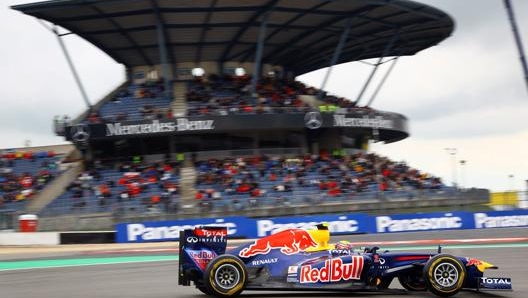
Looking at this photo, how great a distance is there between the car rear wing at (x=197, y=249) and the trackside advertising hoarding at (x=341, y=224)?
51.8 ft

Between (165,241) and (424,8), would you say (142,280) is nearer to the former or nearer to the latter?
(165,241)

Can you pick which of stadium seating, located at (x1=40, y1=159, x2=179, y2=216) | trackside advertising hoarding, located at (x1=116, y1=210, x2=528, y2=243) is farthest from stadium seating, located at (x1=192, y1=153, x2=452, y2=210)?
trackside advertising hoarding, located at (x1=116, y1=210, x2=528, y2=243)

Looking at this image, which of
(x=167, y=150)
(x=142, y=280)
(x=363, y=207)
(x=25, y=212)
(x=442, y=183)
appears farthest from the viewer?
(x=167, y=150)

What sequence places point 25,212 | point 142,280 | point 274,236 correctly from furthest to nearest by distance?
point 25,212
point 142,280
point 274,236

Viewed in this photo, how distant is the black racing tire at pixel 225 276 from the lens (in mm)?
9359

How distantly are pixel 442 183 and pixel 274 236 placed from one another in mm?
28041

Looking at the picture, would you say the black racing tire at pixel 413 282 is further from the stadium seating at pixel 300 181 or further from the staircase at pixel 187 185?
the staircase at pixel 187 185

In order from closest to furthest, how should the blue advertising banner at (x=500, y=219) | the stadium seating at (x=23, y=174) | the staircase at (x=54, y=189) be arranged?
the blue advertising banner at (x=500, y=219) → the staircase at (x=54, y=189) → the stadium seating at (x=23, y=174)

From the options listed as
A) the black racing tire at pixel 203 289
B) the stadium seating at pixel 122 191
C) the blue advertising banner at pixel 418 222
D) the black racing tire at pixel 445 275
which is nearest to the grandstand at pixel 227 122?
the stadium seating at pixel 122 191

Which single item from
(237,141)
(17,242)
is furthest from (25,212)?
(237,141)

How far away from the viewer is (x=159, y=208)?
96.5 feet

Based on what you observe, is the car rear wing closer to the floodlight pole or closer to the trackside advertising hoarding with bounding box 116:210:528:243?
the floodlight pole

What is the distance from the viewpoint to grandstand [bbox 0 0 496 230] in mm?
30906

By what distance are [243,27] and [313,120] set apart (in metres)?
6.87
